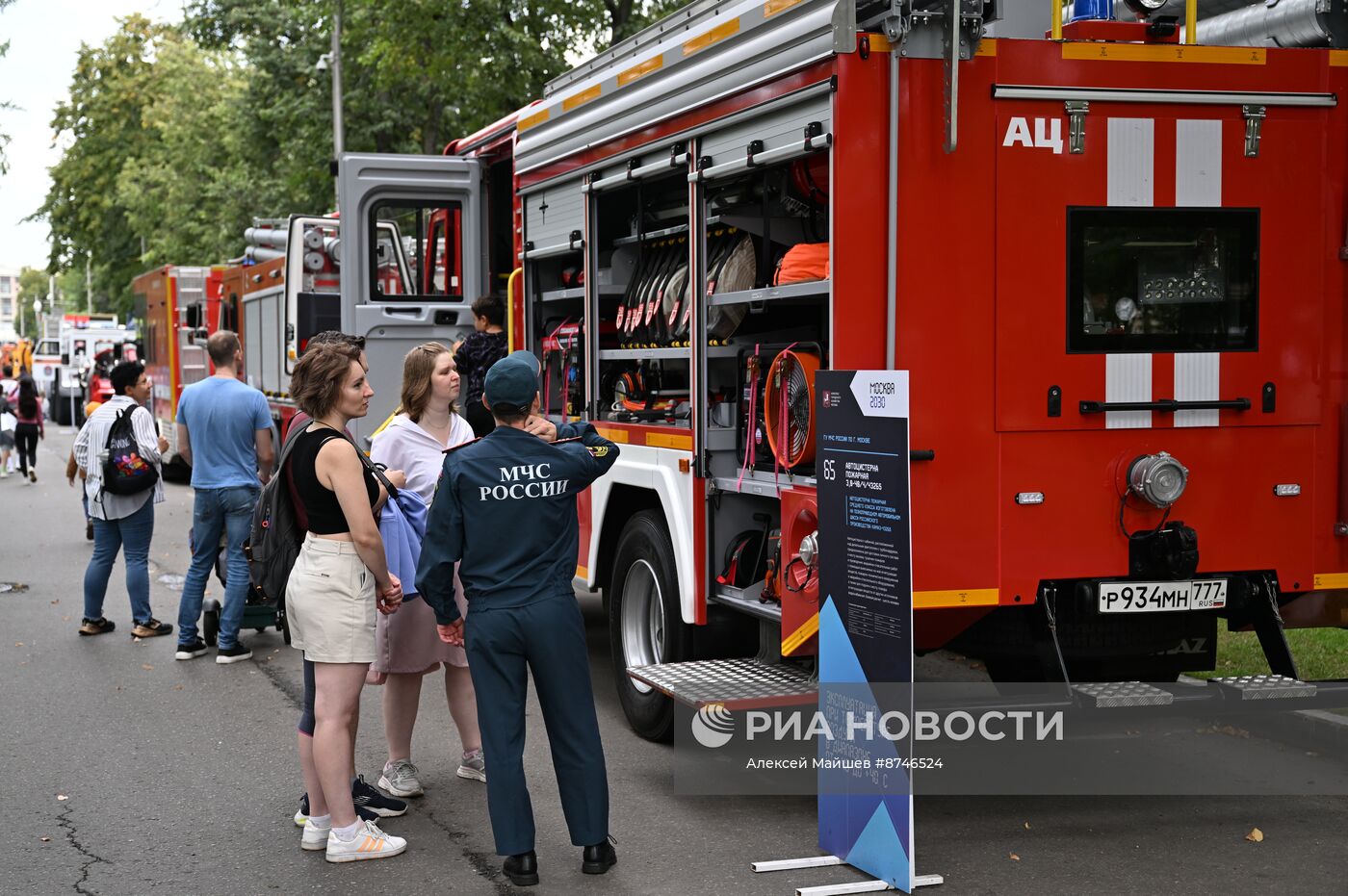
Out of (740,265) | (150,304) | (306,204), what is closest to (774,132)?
(740,265)

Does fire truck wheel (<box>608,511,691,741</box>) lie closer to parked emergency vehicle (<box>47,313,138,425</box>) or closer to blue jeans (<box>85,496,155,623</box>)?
blue jeans (<box>85,496,155,623</box>)

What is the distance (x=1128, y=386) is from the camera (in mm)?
5707

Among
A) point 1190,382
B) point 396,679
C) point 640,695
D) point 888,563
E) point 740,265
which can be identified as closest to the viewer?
point 888,563

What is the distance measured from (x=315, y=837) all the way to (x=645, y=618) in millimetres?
2220

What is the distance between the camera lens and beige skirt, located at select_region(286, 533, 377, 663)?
5457 millimetres

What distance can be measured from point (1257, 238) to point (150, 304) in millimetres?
20824

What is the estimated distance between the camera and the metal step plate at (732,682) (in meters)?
5.84

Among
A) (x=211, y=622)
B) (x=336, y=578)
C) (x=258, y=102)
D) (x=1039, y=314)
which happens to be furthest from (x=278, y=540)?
(x=258, y=102)

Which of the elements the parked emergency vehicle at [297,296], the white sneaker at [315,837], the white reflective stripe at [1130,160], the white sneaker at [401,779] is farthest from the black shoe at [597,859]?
the parked emergency vehicle at [297,296]

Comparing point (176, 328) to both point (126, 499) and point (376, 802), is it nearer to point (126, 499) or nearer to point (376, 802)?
point (126, 499)

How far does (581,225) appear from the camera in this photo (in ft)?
26.2

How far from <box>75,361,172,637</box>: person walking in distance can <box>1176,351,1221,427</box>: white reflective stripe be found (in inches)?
262

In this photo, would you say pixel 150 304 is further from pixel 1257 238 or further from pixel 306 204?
pixel 1257 238

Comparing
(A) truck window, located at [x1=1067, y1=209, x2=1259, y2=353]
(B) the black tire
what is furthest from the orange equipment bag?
(B) the black tire
